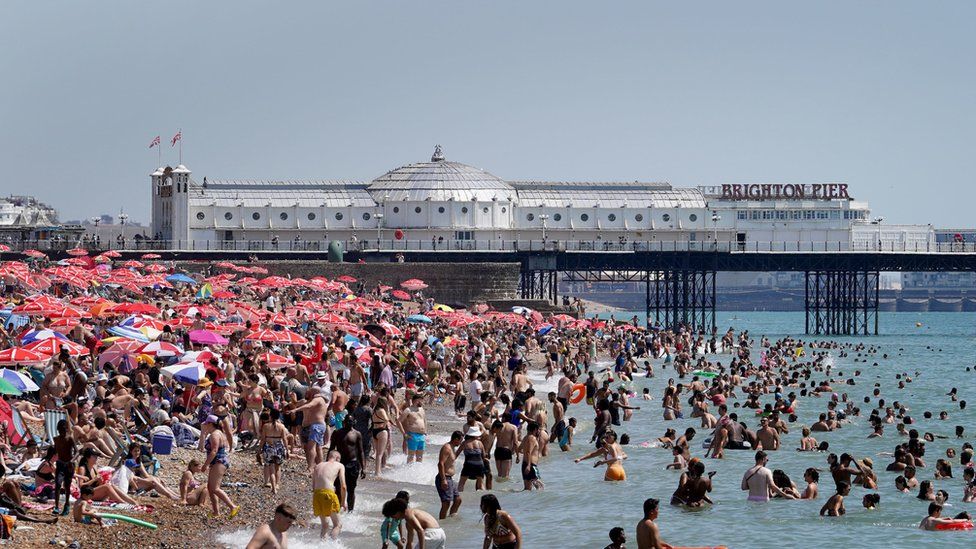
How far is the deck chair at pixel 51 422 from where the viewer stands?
68.7 feet

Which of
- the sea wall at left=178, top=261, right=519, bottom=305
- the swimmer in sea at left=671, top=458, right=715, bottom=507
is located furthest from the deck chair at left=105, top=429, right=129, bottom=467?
the sea wall at left=178, top=261, right=519, bottom=305

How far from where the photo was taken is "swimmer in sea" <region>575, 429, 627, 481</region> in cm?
2566

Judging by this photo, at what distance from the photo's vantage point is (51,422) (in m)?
21.0

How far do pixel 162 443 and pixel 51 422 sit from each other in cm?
173

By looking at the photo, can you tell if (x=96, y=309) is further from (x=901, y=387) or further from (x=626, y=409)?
(x=901, y=387)

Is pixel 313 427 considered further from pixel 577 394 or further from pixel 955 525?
pixel 577 394

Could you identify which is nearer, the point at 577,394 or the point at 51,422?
the point at 51,422

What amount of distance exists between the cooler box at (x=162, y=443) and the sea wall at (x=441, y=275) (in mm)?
50310

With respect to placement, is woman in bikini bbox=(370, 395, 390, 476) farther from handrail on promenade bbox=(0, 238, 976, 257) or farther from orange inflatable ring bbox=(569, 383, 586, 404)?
handrail on promenade bbox=(0, 238, 976, 257)

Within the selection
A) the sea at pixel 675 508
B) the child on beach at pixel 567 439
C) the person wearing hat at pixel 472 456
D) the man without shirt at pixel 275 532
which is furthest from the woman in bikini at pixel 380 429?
the man without shirt at pixel 275 532

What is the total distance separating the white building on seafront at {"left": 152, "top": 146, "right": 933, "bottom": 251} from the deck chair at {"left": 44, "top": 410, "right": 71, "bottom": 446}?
69.9 metres

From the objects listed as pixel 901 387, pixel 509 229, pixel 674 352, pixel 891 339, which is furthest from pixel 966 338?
pixel 901 387

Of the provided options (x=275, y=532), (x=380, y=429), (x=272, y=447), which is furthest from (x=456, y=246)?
(x=275, y=532)

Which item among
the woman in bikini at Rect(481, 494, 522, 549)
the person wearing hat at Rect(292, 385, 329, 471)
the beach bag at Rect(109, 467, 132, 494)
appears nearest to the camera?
the woman in bikini at Rect(481, 494, 522, 549)
